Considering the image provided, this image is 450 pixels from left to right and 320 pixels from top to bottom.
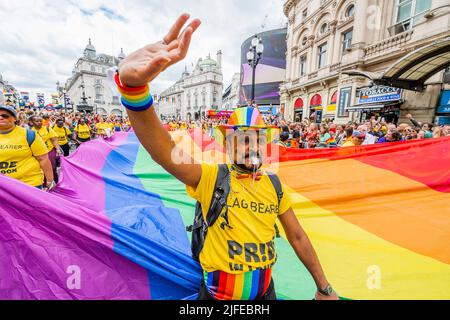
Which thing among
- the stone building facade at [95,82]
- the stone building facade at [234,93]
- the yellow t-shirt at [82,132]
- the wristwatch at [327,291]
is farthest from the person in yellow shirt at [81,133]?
the stone building facade at [95,82]

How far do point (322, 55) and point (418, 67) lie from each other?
1213 cm

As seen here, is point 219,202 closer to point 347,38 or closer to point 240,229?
point 240,229

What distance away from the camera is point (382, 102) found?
39.7ft

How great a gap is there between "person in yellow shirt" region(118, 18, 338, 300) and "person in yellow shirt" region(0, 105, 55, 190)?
2831mm

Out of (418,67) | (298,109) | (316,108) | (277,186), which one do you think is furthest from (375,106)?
(277,186)

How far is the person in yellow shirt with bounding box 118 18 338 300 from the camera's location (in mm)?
1149

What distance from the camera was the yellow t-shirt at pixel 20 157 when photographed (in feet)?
8.82

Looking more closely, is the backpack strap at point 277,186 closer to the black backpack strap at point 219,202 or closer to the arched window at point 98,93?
the black backpack strap at point 219,202

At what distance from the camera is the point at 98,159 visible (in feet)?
15.4

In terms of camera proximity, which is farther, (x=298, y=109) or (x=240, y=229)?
(x=298, y=109)

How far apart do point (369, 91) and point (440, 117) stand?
144 inches

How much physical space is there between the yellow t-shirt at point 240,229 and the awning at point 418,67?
10.7 m
